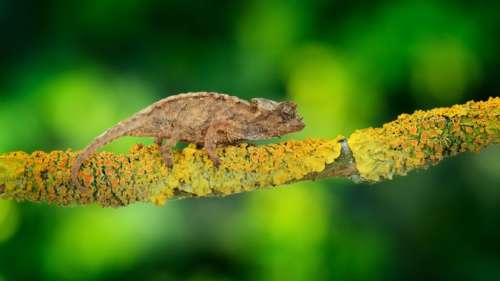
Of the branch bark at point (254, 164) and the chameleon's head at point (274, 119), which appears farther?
the chameleon's head at point (274, 119)

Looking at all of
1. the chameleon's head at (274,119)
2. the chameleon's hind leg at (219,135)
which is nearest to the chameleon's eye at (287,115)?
the chameleon's head at (274,119)

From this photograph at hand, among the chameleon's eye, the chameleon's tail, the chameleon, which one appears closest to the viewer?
the chameleon's tail

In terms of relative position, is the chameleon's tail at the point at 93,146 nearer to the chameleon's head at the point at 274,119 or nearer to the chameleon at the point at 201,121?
the chameleon at the point at 201,121

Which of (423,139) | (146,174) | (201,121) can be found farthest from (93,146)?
(423,139)

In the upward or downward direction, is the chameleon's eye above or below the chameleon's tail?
above

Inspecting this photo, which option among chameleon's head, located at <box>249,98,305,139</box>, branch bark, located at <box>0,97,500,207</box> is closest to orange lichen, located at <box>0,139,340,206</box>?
branch bark, located at <box>0,97,500,207</box>

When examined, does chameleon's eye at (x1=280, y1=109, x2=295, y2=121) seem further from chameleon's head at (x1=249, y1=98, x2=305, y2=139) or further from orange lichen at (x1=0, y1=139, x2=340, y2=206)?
orange lichen at (x1=0, y1=139, x2=340, y2=206)

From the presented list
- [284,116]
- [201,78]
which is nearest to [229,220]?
[201,78]
